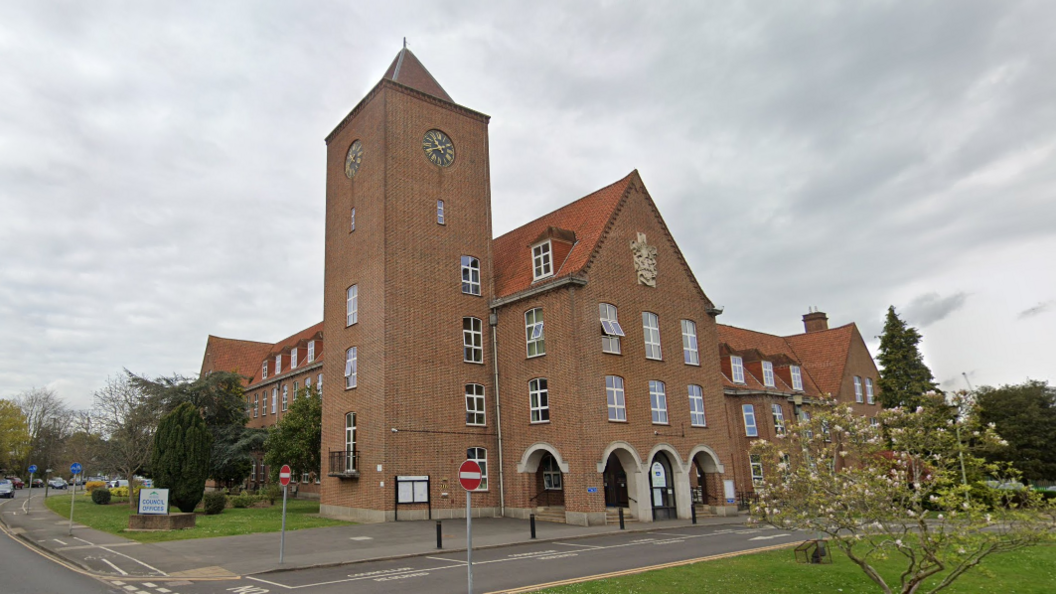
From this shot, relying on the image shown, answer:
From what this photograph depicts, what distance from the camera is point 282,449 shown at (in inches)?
1277

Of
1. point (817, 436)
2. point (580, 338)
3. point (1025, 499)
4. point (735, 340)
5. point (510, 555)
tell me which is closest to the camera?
point (1025, 499)

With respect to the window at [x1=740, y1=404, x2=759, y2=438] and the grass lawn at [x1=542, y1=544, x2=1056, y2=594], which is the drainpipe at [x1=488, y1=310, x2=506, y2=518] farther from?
the window at [x1=740, y1=404, x2=759, y2=438]

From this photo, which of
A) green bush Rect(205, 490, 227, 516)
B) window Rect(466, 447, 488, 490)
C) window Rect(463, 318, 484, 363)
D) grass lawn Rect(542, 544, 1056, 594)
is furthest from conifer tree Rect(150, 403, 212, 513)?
grass lawn Rect(542, 544, 1056, 594)

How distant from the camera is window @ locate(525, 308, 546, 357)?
27875 mm

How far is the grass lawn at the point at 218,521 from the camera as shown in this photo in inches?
856

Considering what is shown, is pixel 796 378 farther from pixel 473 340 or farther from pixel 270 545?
pixel 270 545

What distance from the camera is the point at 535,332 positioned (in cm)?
2823

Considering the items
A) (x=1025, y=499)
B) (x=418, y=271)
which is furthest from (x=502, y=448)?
(x=1025, y=499)

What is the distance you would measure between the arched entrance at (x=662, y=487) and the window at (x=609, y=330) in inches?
206

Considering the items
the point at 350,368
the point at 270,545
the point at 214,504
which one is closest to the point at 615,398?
the point at 350,368

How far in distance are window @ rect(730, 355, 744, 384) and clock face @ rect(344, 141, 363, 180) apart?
24.3 m

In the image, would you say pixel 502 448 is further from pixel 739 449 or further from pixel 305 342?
pixel 305 342

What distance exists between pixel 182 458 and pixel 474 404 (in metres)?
11.9

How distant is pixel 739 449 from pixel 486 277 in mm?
18119
